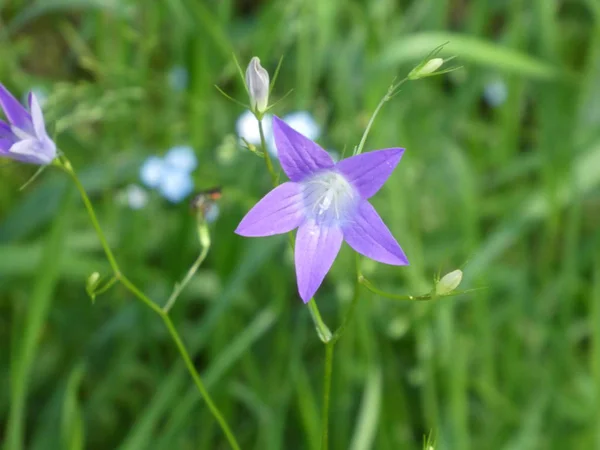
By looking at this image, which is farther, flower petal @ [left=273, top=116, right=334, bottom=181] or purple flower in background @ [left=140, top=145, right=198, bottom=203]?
purple flower in background @ [left=140, top=145, right=198, bottom=203]

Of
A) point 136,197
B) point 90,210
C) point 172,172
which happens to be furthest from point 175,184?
point 90,210

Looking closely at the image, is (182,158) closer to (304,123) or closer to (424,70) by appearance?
(304,123)

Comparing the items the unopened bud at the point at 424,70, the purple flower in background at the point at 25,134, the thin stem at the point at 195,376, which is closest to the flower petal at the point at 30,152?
the purple flower in background at the point at 25,134

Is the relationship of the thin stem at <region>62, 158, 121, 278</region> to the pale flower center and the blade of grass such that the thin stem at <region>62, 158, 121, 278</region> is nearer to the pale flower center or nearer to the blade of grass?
the pale flower center

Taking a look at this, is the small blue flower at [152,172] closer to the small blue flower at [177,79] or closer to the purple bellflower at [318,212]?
the small blue flower at [177,79]

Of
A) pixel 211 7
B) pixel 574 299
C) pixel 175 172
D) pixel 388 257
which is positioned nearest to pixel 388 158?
pixel 388 257

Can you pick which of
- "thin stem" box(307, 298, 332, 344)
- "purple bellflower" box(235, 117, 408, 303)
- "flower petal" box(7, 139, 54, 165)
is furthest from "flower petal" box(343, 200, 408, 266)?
→ "flower petal" box(7, 139, 54, 165)

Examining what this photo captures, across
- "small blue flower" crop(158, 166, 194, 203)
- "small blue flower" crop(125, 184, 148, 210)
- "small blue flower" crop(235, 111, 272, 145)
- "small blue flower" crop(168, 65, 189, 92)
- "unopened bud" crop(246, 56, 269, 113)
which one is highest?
"unopened bud" crop(246, 56, 269, 113)
